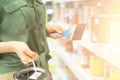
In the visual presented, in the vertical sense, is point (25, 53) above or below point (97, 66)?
above

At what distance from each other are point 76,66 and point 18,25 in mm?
1184

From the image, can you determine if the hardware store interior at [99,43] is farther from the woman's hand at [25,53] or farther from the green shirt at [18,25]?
the woman's hand at [25,53]

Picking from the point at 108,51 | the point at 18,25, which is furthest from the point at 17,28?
the point at 108,51

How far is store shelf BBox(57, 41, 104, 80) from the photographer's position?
7.33 feet

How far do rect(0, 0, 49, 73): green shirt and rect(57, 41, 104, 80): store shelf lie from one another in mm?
587

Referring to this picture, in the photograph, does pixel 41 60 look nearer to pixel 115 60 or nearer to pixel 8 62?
pixel 8 62

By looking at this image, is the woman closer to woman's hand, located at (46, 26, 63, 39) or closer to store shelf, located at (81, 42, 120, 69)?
woman's hand, located at (46, 26, 63, 39)

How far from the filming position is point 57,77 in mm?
3865

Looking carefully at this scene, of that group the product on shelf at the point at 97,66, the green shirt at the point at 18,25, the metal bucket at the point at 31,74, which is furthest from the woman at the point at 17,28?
the product on shelf at the point at 97,66

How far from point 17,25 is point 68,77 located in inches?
79.5

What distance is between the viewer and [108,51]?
177 cm

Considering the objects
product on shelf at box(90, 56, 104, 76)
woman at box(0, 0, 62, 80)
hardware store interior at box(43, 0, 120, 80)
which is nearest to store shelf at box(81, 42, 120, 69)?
hardware store interior at box(43, 0, 120, 80)

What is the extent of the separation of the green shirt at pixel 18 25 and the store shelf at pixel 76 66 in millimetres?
587

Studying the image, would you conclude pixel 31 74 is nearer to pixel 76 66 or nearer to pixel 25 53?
pixel 25 53
